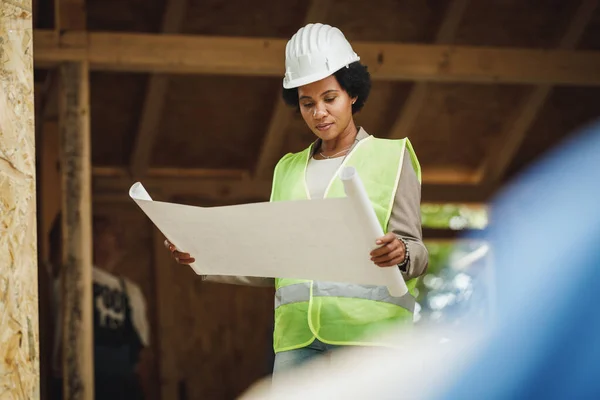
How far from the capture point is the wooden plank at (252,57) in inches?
208

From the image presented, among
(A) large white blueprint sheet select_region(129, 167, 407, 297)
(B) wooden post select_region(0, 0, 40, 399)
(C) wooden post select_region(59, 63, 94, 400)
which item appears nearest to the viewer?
(A) large white blueprint sheet select_region(129, 167, 407, 297)

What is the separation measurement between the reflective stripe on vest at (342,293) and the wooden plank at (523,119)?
4747mm

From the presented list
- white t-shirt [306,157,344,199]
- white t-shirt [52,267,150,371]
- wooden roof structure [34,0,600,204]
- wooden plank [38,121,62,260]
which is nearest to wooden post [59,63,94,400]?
wooden roof structure [34,0,600,204]

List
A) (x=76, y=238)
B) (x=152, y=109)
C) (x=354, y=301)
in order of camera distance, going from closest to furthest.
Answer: (x=354, y=301) < (x=76, y=238) < (x=152, y=109)

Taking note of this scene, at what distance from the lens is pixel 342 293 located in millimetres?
2330

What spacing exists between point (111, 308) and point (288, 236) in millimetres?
3992

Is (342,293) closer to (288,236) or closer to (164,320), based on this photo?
(288,236)

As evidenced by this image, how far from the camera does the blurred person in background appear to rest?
5.76 m

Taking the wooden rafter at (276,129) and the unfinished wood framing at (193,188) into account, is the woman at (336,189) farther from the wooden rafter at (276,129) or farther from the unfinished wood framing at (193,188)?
the unfinished wood framing at (193,188)

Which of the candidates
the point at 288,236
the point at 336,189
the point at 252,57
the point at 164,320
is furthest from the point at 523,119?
the point at 288,236

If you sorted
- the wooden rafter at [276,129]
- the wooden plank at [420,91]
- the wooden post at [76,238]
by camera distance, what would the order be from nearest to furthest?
the wooden post at [76,238] → the wooden rafter at [276,129] → the wooden plank at [420,91]

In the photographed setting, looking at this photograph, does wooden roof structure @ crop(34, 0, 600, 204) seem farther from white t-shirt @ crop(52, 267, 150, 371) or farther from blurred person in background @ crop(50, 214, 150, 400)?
white t-shirt @ crop(52, 267, 150, 371)

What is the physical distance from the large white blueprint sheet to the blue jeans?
192 mm

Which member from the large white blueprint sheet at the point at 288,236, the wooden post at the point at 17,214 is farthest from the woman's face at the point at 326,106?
the wooden post at the point at 17,214
